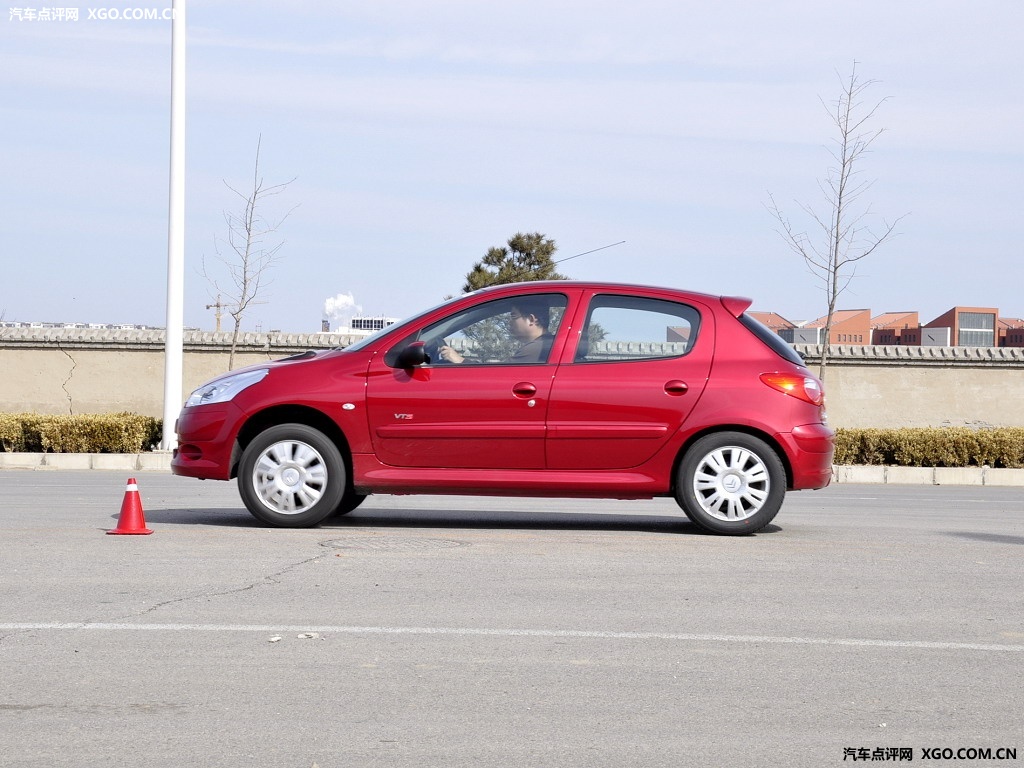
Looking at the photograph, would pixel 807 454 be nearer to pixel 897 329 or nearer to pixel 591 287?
pixel 591 287

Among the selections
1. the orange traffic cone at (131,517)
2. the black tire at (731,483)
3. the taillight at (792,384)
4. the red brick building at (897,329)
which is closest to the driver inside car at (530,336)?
the black tire at (731,483)

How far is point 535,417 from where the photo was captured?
27.6 feet

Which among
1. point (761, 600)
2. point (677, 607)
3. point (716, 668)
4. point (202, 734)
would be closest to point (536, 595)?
point (677, 607)

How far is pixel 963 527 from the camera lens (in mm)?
9883

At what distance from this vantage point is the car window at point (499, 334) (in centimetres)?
855

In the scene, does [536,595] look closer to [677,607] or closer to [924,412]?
[677,607]

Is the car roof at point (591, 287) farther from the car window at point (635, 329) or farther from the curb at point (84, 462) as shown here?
the curb at point (84, 462)

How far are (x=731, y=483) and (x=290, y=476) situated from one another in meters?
2.94

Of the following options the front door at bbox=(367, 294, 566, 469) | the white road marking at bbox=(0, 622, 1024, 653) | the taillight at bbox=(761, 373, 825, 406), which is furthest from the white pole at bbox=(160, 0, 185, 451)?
the white road marking at bbox=(0, 622, 1024, 653)

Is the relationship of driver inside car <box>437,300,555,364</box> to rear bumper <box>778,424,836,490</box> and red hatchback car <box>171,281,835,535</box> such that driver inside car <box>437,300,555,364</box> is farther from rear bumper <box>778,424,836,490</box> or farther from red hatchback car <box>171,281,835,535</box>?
rear bumper <box>778,424,836,490</box>

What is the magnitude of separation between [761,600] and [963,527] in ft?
14.1

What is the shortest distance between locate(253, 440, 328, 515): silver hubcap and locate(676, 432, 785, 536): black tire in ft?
7.95

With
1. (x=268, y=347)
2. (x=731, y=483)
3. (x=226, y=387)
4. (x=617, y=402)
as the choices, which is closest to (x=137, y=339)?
(x=268, y=347)

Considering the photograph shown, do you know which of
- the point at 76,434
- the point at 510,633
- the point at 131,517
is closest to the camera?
the point at 510,633
